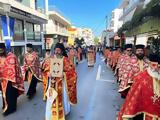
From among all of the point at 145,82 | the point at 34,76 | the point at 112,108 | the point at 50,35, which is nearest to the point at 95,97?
the point at 112,108

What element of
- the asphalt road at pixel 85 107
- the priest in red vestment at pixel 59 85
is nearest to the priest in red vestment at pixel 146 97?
the priest in red vestment at pixel 59 85

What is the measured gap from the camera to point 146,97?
3904 mm

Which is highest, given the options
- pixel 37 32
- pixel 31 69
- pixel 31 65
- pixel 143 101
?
pixel 37 32

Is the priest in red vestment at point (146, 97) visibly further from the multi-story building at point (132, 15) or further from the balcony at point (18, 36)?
the balcony at point (18, 36)

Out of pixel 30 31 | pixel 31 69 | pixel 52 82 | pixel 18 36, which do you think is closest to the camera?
pixel 52 82

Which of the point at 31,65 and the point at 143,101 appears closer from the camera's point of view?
the point at 143,101

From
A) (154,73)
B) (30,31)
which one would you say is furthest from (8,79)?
(30,31)

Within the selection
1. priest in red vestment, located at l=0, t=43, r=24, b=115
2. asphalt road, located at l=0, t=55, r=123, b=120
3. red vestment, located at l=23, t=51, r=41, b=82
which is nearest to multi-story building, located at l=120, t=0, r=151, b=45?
asphalt road, located at l=0, t=55, r=123, b=120

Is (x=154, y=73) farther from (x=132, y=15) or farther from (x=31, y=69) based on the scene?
(x=132, y=15)

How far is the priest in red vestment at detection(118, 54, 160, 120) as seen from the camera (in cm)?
383

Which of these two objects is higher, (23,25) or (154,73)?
(23,25)

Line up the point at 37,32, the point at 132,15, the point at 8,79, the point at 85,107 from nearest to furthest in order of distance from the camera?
the point at 8,79
the point at 85,107
the point at 132,15
the point at 37,32

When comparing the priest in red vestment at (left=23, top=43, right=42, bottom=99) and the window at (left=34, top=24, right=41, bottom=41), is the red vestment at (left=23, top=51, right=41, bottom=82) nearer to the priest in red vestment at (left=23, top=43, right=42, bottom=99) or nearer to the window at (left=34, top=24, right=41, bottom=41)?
the priest in red vestment at (left=23, top=43, right=42, bottom=99)

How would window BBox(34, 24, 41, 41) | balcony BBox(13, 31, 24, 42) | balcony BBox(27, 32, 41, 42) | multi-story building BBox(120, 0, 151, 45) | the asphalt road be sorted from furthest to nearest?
window BBox(34, 24, 41, 41)
balcony BBox(27, 32, 41, 42)
balcony BBox(13, 31, 24, 42)
multi-story building BBox(120, 0, 151, 45)
the asphalt road
